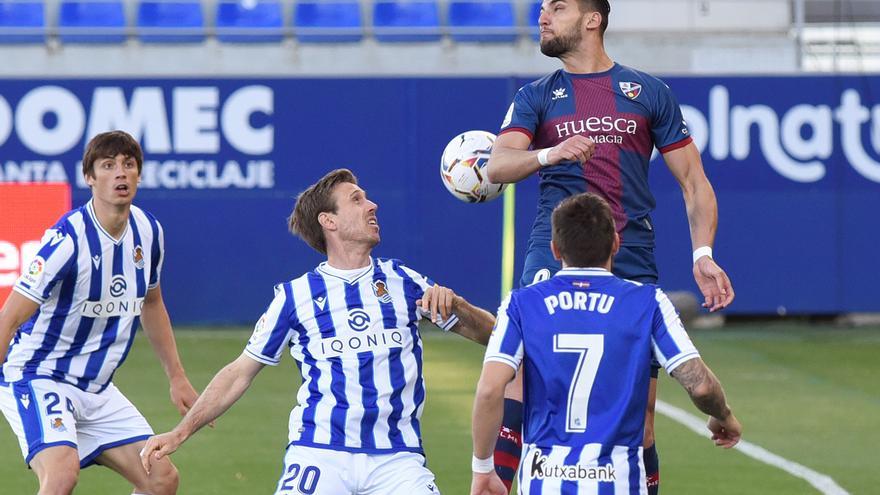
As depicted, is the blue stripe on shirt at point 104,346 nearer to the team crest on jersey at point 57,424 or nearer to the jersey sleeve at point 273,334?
the team crest on jersey at point 57,424

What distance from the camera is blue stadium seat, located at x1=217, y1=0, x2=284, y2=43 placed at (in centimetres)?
1747

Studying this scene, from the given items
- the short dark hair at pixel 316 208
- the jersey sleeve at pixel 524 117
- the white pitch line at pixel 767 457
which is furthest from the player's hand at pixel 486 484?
the white pitch line at pixel 767 457

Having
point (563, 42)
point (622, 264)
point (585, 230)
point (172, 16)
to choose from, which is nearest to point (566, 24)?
point (563, 42)

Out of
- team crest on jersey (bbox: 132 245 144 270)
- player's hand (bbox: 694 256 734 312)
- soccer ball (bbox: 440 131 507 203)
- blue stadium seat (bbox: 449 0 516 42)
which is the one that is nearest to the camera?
player's hand (bbox: 694 256 734 312)

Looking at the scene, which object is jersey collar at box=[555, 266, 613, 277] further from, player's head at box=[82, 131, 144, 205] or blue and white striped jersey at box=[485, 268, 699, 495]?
player's head at box=[82, 131, 144, 205]

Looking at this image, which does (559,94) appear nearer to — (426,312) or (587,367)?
(426,312)

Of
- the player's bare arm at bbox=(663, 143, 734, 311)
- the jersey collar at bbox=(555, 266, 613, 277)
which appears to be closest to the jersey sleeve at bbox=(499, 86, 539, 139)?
the player's bare arm at bbox=(663, 143, 734, 311)

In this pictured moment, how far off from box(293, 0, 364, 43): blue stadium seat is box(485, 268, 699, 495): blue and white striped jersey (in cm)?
1321

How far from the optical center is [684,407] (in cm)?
1062

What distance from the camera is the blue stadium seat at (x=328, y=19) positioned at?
1750 cm

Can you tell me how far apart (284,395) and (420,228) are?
422cm

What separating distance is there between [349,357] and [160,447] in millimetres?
733

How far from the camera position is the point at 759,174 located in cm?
1511

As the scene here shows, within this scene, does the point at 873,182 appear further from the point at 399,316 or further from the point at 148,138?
the point at 399,316
